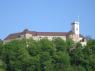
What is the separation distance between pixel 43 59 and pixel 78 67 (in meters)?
4.54

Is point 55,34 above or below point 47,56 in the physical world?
above

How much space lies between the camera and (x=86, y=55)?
245 feet

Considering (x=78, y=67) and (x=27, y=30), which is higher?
(x=27, y=30)

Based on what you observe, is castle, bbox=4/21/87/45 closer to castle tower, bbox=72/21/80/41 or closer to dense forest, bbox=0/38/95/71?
castle tower, bbox=72/21/80/41

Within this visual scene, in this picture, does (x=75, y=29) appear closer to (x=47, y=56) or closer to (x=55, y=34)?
(x=55, y=34)

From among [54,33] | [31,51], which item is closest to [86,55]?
[31,51]

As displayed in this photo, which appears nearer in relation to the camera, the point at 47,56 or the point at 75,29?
the point at 47,56

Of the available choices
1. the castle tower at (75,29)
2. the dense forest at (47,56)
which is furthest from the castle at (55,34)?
the dense forest at (47,56)

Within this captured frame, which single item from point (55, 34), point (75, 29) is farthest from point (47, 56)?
point (75, 29)

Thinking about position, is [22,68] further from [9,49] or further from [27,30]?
[27,30]

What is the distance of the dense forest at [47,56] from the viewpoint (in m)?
72.2

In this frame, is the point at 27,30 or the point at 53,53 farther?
the point at 27,30

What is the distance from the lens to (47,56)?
73812mm

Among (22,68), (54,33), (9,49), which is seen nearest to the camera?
(22,68)
